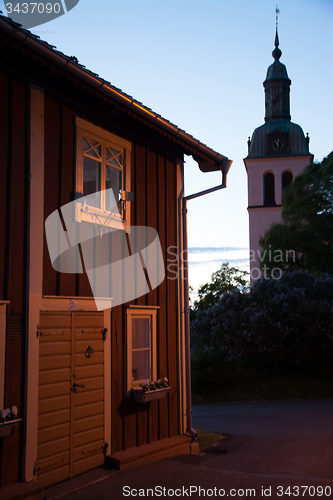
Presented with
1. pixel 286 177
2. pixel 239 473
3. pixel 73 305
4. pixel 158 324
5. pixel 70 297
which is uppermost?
pixel 286 177

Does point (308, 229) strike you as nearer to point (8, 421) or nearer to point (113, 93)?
point (113, 93)

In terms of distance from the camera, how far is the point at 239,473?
688 centimetres

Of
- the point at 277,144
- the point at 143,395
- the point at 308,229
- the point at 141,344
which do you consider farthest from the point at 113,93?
the point at 277,144

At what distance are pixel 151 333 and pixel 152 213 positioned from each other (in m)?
2.08

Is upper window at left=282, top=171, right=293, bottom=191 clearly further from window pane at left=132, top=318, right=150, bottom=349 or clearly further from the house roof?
window pane at left=132, top=318, right=150, bottom=349

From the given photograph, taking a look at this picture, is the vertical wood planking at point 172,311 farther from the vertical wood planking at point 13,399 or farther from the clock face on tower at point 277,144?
the clock face on tower at point 277,144

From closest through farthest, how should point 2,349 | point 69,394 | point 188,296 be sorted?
point 2,349 < point 69,394 < point 188,296

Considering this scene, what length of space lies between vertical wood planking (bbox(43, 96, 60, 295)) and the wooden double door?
432 mm

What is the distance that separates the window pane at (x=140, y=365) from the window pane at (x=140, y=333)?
119 millimetres

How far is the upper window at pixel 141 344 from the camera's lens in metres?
7.82

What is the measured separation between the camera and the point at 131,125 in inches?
328

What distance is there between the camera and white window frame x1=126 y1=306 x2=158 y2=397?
25.3 ft

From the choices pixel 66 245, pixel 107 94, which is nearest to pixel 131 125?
pixel 107 94

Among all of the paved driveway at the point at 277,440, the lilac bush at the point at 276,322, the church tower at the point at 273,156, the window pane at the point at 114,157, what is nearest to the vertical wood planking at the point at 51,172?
the window pane at the point at 114,157
